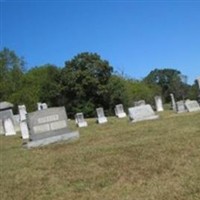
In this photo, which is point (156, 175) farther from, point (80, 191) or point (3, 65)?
point (3, 65)

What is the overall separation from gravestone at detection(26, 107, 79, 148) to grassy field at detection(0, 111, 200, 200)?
297 centimetres

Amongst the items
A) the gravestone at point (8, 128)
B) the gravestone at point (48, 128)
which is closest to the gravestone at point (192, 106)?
the gravestone at point (8, 128)

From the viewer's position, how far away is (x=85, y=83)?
6084cm

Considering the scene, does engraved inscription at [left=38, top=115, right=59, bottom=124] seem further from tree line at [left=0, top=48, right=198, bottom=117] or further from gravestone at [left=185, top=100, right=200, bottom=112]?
tree line at [left=0, top=48, right=198, bottom=117]

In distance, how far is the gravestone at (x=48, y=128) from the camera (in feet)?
55.4

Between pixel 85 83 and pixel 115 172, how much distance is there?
51.6 meters

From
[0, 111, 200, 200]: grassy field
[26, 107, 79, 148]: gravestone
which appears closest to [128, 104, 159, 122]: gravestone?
[26, 107, 79, 148]: gravestone

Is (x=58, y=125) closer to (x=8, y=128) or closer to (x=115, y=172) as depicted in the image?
(x=115, y=172)

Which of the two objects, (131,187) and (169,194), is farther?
(131,187)

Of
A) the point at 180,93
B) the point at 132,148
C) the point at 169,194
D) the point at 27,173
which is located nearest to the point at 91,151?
the point at 132,148

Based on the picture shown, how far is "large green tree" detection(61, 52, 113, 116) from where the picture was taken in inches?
2399

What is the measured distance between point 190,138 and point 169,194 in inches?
195

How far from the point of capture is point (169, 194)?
23.9ft

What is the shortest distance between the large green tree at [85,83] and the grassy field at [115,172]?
4710 cm
